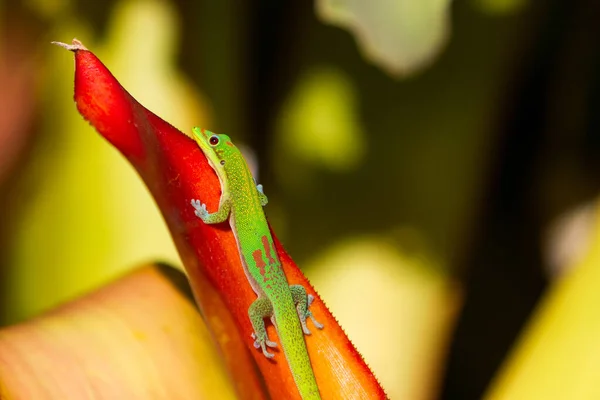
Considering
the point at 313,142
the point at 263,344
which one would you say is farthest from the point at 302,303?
the point at 313,142

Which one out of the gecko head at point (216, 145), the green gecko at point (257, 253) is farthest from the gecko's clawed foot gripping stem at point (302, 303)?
the gecko head at point (216, 145)

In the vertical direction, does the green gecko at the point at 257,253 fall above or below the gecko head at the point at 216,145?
below

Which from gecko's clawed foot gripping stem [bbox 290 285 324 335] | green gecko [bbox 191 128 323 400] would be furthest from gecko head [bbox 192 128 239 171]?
gecko's clawed foot gripping stem [bbox 290 285 324 335]

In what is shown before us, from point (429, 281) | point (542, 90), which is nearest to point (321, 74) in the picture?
point (429, 281)

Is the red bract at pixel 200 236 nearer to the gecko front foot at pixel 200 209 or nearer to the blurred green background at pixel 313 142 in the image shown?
the gecko front foot at pixel 200 209

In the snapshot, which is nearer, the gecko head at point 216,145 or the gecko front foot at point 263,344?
the gecko front foot at point 263,344

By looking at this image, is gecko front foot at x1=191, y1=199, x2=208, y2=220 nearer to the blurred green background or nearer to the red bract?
the red bract
